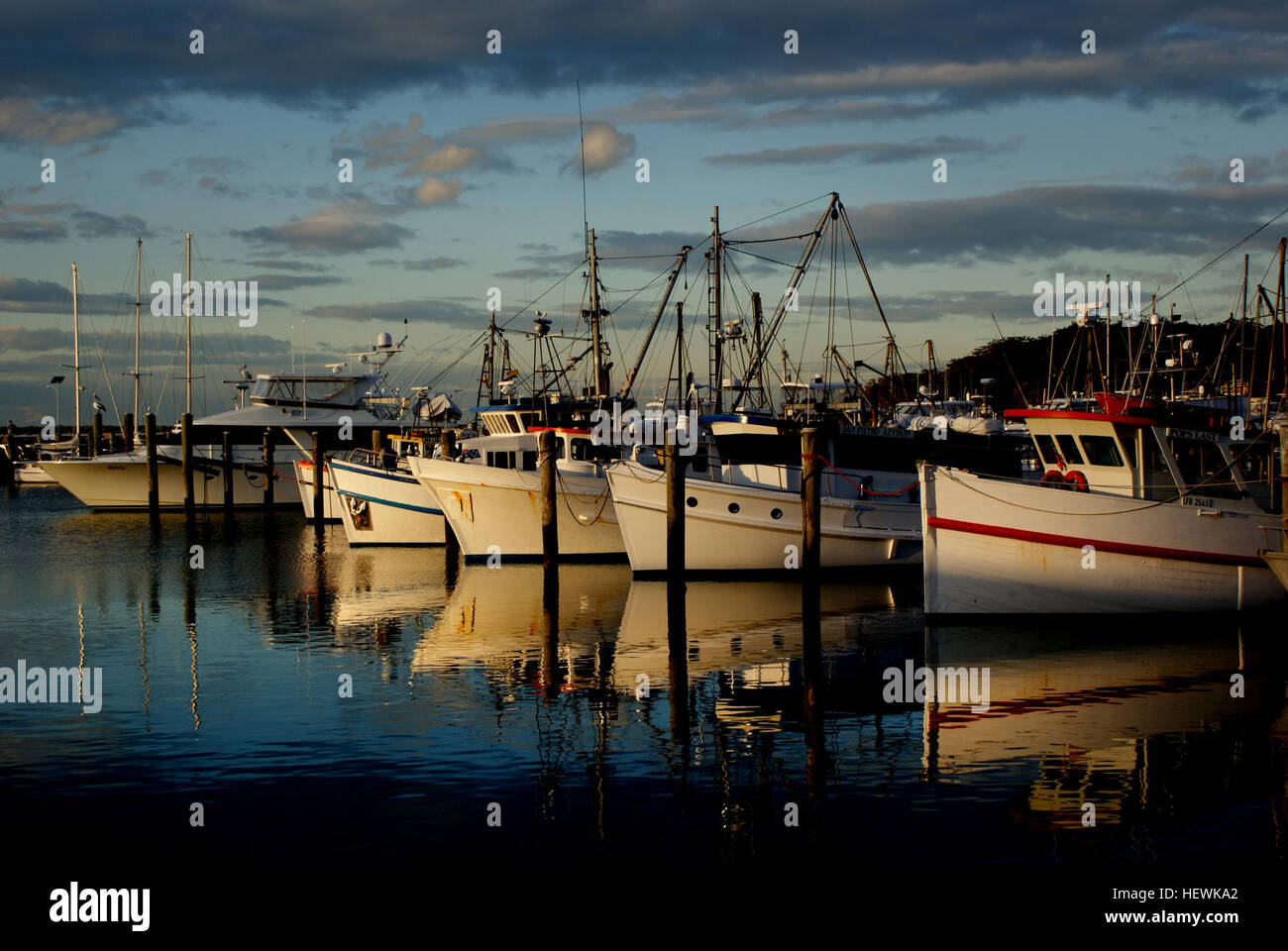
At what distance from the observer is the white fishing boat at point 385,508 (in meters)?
38.1

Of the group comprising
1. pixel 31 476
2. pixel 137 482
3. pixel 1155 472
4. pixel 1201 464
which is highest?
pixel 31 476

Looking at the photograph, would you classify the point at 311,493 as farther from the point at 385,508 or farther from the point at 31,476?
the point at 31,476

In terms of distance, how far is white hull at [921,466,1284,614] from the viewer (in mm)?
20000

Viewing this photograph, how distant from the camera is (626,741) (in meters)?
Result: 13.7

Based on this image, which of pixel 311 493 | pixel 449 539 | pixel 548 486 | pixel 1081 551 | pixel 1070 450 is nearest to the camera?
pixel 1081 551

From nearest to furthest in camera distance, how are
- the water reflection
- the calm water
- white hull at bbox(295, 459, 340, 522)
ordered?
the calm water < the water reflection < white hull at bbox(295, 459, 340, 522)

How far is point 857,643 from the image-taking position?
789 inches

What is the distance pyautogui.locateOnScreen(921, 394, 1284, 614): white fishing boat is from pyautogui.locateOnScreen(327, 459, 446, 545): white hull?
21.2m

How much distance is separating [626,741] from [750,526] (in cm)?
1457

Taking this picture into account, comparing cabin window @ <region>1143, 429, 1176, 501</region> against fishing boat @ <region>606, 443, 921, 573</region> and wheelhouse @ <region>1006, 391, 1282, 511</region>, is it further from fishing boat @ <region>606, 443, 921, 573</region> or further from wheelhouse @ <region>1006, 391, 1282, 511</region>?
fishing boat @ <region>606, 443, 921, 573</region>

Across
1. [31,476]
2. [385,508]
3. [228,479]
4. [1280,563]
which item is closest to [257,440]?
[228,479]

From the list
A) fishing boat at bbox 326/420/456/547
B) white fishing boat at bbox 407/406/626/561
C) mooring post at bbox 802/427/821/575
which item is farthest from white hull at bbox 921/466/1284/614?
fishing boat at bbox 326/420/456/547

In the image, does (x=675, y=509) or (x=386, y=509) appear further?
(x=386, y=509)

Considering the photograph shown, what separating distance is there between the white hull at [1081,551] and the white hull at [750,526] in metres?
6.79
